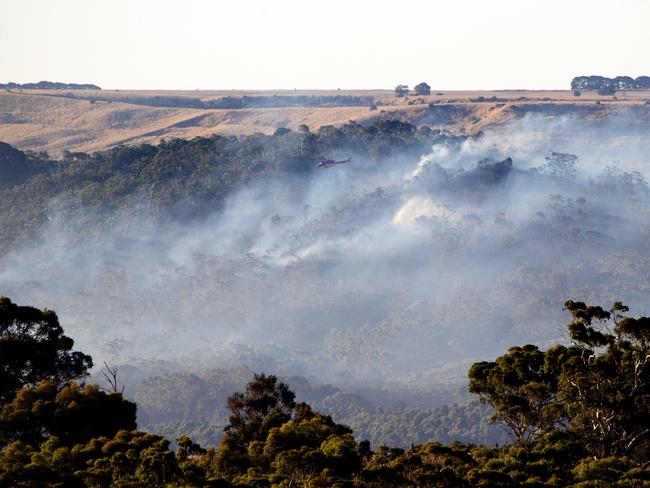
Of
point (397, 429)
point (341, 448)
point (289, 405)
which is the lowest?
point (397, 429)

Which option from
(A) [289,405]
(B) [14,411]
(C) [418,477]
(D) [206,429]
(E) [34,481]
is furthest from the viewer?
(D) [206,429]

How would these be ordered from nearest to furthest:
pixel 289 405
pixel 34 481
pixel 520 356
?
pixel 34 481, pixel 520 356, pixel 289 405

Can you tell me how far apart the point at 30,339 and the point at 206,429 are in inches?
3071

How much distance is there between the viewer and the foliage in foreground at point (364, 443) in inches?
2325

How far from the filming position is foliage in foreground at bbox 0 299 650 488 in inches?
2325

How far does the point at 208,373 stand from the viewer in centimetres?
19762

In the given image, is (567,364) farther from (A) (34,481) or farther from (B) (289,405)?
(A) (34,481)

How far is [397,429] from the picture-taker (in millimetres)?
167875

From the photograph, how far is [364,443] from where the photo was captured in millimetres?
84188

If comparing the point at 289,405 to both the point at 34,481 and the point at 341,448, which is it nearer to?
the point at 341,448

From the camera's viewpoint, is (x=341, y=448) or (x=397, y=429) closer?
(x=341, y=448)

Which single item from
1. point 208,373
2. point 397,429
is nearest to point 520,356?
point 397,429

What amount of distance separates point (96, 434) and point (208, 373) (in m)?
122

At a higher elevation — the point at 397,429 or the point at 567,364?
the point at 567,364
